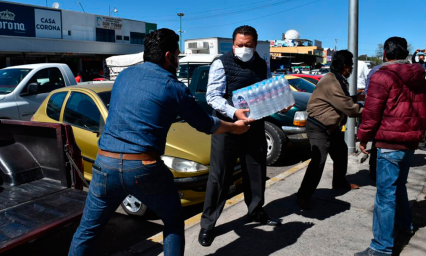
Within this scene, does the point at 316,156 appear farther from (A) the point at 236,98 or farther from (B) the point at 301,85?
(B) the point at 301,85

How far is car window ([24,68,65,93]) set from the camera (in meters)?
8.67

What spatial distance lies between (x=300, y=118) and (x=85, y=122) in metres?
3.59

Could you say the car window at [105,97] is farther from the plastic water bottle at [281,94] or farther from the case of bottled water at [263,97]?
the plastic water bottle at [281,94]

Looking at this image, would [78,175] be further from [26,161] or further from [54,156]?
[26,161]

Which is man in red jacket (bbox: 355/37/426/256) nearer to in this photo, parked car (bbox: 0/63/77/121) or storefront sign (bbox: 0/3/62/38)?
parked car (bbox: 0/63/77/121)

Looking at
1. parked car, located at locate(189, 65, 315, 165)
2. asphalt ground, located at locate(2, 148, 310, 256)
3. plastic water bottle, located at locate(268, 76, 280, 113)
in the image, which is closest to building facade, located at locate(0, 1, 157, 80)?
parked car, located at locate(189, 65, 315, 165)

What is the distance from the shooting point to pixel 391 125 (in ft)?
9.91

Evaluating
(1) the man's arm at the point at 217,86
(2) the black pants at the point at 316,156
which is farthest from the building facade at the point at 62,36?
(2) the black pants at the point at 316,156

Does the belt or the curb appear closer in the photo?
the belt

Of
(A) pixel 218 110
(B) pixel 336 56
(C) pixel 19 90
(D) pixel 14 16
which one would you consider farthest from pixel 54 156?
(D) pixel 14 16

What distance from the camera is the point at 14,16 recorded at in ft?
86.5

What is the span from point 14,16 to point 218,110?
27.9 metres

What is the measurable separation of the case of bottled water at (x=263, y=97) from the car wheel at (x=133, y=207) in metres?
1.85

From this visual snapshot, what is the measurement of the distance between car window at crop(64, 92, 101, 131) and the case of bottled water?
2.40 metres
